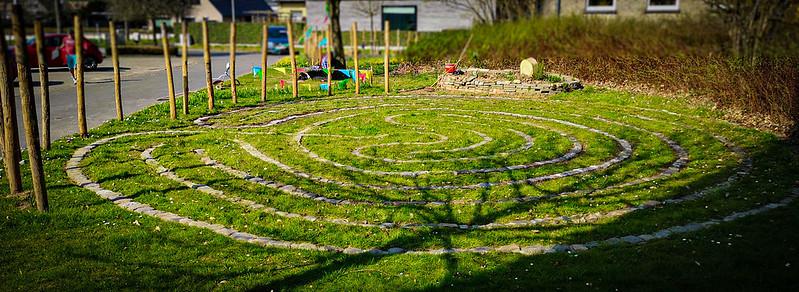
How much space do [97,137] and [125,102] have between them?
5.68 meters

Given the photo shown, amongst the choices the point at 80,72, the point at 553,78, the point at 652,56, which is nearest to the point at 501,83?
the point at 553,78

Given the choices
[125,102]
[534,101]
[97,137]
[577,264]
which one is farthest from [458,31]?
[577,264]

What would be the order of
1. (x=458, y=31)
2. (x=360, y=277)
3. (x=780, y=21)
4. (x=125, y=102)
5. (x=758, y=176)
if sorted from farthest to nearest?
1. (x=458, y=31)
2. (x=780, y=21)
3. (x=125, y=102)
4. (x=758, y=176)
5. (x=360, y=277)

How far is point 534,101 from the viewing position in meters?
17.5

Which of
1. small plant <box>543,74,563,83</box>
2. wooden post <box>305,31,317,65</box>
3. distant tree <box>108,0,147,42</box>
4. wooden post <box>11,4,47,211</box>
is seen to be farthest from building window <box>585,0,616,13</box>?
distant tree <box>108,0,147,42</box>

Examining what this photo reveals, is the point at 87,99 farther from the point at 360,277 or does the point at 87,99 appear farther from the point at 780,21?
the point at 780,21

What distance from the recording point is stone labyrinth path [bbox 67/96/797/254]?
6957 millimetres

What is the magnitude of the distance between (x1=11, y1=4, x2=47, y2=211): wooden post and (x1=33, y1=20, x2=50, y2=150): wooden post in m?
0.27

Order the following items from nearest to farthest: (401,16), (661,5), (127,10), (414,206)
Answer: (414,206)
(661,5)
(401,16)
(127,10)

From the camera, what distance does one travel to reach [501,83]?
19328 mm

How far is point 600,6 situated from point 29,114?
95.8 feet

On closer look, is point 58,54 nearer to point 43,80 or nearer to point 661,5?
point 43,80

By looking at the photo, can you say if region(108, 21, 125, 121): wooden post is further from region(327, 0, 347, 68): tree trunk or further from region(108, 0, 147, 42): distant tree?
region(108, 0, 147, 42): distant tree

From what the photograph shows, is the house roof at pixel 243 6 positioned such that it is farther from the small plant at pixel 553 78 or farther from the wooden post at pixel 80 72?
the wooden post at pixel 80 72
